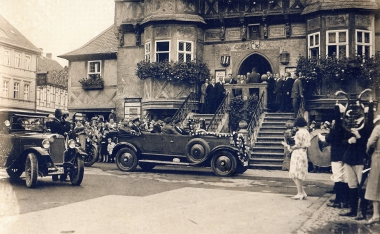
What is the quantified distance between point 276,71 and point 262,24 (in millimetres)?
2050

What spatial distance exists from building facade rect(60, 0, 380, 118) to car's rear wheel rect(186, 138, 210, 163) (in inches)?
225

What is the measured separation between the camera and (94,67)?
21625 millimetres

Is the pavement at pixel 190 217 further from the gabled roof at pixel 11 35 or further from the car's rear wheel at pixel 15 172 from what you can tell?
the gabled roof at pixel 11 35

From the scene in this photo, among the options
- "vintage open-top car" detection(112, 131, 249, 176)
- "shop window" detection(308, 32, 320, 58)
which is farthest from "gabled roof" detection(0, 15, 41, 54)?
"shop window" detection(308, 32, 320, 58)

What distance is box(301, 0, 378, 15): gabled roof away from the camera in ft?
49.3

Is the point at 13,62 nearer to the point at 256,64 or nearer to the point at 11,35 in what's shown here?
the point at 11,35

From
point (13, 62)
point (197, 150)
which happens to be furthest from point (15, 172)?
point (197, 150)

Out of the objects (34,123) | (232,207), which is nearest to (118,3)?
(34,123)

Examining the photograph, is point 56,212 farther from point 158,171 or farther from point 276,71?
point 276,71

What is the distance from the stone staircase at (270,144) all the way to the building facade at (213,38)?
3214 millimetres

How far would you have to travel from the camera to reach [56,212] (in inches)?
267

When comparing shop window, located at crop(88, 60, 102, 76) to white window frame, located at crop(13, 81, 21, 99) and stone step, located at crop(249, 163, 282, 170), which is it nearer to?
stone step, located at crop(249, 163, 282, 170)

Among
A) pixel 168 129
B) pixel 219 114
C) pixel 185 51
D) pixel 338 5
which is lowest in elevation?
pixel 168 129

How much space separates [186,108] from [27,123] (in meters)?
8.67
